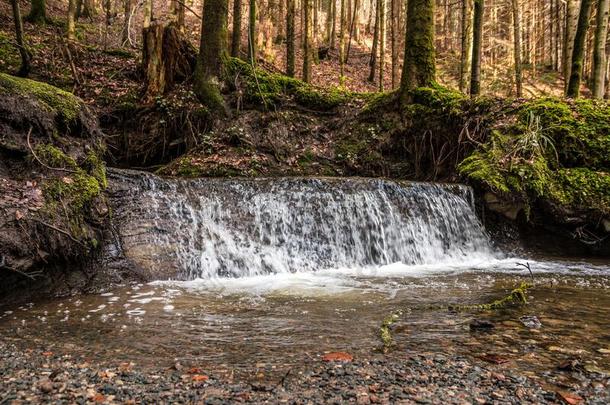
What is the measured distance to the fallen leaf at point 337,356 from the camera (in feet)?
9.86

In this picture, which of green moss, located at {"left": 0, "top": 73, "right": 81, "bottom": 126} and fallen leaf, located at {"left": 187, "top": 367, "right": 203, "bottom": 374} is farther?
green moss, located at {"left": 0, "top": 73, "right": 81, "bottom": 126}

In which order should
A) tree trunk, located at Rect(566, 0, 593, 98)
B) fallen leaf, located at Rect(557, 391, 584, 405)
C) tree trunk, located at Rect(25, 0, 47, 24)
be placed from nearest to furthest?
fallen leaf, located at Rect(557, 391, 584, 405), tree trunk, located at Rect(566, 0, 593, 98), tree trunk, located at Rect(25, 0, 47, 24)

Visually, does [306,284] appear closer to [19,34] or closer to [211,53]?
[19,34]

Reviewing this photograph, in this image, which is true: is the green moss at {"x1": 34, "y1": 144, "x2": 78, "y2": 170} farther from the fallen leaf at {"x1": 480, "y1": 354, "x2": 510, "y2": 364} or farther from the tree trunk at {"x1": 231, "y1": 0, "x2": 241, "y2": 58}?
the tree trunk at {"x1": 231, "y1": 0, "x2": 241, "y2": 58}

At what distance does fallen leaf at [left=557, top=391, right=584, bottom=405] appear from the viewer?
7.79 feet

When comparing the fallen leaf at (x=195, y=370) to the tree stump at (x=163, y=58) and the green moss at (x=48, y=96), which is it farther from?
the tree stump at (x=163, y=58)

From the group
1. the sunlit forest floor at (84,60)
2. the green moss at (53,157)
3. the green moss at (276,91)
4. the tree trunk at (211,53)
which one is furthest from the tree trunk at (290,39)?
the green moss at (53,157)

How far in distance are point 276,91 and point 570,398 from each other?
10335 mm

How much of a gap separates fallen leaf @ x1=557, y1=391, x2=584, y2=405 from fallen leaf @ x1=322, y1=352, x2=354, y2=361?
128 centimetres

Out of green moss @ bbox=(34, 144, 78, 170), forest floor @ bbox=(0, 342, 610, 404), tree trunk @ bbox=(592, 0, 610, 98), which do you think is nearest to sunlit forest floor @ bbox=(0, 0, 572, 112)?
green moss @ bbox=(34, 144, 78, 170)

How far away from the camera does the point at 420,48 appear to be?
10695mm

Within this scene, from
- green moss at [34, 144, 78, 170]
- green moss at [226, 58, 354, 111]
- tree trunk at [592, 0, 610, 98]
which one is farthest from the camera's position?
green moss at [226, 58, 354, 111]

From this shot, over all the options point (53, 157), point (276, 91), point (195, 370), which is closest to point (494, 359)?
point (195, 370)

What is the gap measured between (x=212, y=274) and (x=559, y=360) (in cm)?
464
